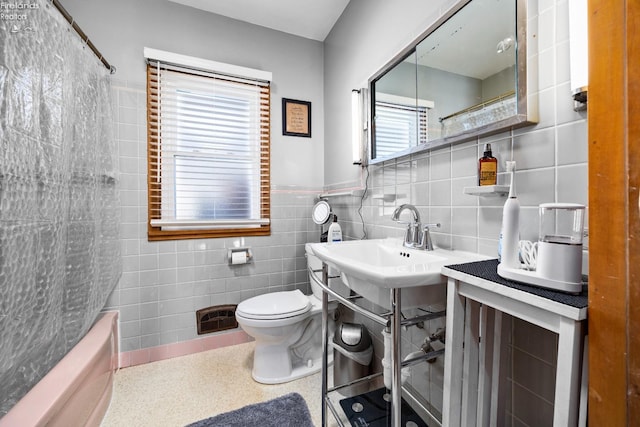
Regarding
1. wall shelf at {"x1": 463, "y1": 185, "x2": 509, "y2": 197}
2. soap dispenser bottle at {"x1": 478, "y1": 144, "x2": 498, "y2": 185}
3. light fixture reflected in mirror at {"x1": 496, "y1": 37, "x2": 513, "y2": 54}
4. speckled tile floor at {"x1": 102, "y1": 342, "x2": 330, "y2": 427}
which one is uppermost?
light fixture reflected in mirror at {"x1": 496, "y1": 37, "x2": 513, "y2": 54}

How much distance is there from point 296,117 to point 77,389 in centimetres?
202

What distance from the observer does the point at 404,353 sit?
4.47 feet

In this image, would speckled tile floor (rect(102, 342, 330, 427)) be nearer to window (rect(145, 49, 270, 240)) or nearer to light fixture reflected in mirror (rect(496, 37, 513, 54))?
window (rect(145, 49, 270, 240))

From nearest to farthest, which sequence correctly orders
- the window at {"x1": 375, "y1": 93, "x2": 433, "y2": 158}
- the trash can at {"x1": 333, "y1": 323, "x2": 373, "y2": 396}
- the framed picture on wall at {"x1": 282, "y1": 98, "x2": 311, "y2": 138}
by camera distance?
the window at {"x1": 375, "y1": 93, "x2": 433, "y2": 158} < the trash can at {"x1": 333, "y1": 323, "x2": 373, "y2": 396} < the framed picture on wall at {"x1": 282, "y1": 98, "x2": 311, "y2": 138}

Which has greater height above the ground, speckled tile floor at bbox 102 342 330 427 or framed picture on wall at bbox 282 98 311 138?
framed picture on wall at bbox 282 98 311 138

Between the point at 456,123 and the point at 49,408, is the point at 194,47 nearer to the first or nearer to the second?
the point at 456,123

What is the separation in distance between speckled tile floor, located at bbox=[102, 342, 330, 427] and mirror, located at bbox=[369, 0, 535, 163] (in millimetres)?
1471

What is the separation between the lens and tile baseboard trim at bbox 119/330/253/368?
1.73 metres

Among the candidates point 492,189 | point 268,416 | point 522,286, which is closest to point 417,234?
point 492,189

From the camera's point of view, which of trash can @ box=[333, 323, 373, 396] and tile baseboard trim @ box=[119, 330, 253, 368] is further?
tile baseboard trim @ box=[119, 330, 253, 368]

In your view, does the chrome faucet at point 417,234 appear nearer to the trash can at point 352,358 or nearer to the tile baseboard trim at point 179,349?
the trash can at point 352,358

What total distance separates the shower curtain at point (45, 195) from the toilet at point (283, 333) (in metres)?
0.78

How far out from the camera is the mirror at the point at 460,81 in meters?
0.84

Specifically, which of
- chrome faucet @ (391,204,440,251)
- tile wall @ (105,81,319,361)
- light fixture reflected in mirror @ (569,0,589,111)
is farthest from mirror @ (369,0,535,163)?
tile wall @ (105,81,319,361)
